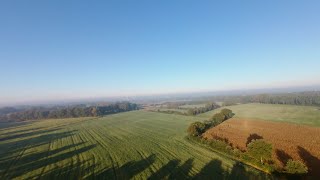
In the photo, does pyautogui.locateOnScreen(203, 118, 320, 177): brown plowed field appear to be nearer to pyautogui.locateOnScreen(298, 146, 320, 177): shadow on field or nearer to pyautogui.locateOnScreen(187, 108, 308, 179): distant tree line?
pyautogui.locateOnScreen(298, 146, 320, 177): shadow on field

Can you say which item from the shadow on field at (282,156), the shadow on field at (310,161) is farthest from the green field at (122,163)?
the shadow on field at (310,161)

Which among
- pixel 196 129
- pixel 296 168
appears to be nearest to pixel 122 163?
pixel 296 168

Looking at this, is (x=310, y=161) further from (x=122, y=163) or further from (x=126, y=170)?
(x=122, y=163)

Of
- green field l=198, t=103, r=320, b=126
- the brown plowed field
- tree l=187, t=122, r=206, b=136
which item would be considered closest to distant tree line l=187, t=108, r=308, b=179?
the brown plowed field

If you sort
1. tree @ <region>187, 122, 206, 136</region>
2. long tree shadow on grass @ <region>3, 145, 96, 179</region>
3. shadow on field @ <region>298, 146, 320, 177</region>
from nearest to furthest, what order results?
shadow on field @ <region>298, 146, 320, 177</region> → long tree shadow on grass @ <region>3, 145, 96, 179</region> → tree @ <region>187, 122, 206, 136</region>

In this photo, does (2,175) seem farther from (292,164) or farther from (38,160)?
(292,164)

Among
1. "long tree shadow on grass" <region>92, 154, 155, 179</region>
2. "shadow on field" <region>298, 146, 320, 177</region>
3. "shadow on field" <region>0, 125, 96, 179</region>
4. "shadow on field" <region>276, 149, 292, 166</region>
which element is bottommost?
"shadow on field" <region>298, 146, 320, 177</region>

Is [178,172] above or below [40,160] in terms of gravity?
below

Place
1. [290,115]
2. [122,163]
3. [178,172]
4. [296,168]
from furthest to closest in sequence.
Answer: [290,115], [122,163], [178,172], [296,168]
